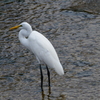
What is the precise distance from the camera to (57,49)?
8492 millimetres

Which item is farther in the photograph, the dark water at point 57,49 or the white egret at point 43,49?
the dark water at point 57,49

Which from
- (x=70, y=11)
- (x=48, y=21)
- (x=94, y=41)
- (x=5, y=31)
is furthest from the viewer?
(x=70, y=11)

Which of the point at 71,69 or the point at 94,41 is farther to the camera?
the point at 94,41

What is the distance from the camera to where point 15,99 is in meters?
6.38

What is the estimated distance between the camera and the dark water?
6668 millimetres

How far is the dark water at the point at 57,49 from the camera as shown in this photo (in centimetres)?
667

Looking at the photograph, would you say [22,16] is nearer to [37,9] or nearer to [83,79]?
[37,9]

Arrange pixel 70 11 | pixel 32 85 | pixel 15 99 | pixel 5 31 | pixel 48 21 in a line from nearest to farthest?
pixel 15 99, pixel 32 85, pixel 5 31, pixel 48 21, pixel 70 11

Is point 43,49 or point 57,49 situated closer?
point 43,49

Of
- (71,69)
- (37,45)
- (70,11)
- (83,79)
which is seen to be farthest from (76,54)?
(70,11)

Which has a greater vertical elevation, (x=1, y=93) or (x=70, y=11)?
(x=70, y=11)

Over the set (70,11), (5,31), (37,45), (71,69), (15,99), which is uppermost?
(70,11)

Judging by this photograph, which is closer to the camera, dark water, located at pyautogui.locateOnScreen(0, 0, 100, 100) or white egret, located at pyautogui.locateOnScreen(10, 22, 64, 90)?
white egret, located at pyautogui.locateOnScreen(10, 22, 64, 90)

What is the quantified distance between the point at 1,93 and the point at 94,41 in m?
3.51
